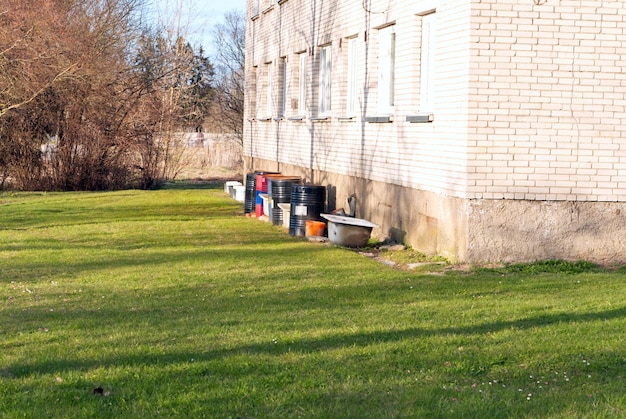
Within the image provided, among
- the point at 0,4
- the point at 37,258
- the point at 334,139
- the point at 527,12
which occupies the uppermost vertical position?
the point at 0,4

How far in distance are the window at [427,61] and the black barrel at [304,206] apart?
3.83 meters

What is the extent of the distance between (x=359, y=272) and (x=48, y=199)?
18.2 metres

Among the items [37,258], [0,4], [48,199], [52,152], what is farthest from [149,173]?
[37,258]

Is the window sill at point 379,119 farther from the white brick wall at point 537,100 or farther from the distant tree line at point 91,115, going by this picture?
the distant tree line at point 91,115

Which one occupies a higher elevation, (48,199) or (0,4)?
(0,4)

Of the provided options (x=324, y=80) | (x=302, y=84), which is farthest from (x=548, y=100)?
(x=302, y=84)

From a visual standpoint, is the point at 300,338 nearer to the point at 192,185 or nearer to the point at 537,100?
the point at 537,100

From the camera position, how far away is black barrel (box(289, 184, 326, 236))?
60.6ft

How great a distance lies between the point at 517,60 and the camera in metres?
13.4

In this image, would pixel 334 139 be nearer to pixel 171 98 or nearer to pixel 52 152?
pixel 52 152

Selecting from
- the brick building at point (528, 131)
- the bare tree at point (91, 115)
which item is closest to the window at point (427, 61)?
the brick building at point (528, 131)

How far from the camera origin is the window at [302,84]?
24.3m

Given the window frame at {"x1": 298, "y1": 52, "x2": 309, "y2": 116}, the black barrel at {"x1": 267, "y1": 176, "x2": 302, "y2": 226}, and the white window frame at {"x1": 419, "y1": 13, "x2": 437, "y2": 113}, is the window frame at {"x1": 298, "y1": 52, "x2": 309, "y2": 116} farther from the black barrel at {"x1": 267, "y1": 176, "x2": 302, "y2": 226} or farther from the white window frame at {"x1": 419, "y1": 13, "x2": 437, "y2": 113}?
the white window frame at {"x1": 419, "y1": 13, "x2": 437, "y2": 113}

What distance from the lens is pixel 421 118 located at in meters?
14.9
